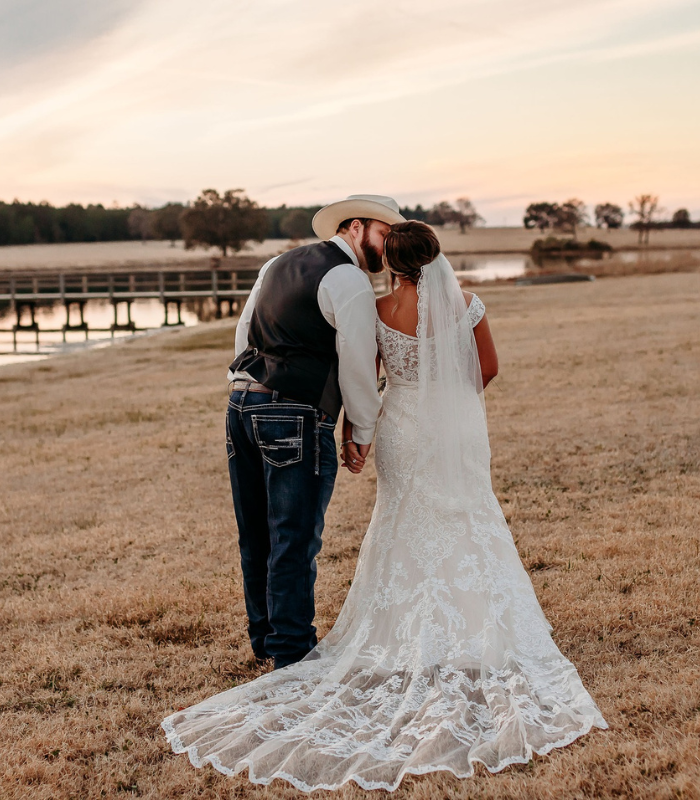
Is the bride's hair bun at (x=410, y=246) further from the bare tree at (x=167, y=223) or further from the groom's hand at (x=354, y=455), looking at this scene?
the bare tree at (x=167, y=223)

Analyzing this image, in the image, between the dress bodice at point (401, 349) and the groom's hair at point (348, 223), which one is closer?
the groom's hair at point (348, 223)

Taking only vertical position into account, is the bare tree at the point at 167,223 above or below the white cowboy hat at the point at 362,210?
above

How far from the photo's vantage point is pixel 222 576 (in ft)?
16.8

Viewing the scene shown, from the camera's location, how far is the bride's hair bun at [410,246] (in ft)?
11.3

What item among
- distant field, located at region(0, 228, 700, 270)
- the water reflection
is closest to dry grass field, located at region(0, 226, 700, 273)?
distant field, located at region(0, 228, 700, 270)

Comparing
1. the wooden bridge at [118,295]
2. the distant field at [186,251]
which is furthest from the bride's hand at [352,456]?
the distant field at [186,251]

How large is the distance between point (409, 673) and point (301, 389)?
4.21ft

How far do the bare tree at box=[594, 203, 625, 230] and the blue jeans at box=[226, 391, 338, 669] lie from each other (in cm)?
9037

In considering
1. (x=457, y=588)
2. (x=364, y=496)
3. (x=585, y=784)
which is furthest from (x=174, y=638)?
(x=364, y=496)

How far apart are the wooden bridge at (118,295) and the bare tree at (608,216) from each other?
46282 mm

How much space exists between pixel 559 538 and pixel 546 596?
972 millimetres

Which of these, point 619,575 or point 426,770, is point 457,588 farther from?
point 619,575

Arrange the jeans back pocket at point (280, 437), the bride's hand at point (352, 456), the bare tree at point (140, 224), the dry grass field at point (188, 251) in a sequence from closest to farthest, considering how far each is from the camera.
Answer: the jeans back pocket at point (280, 437)
the bride's hand at point (352, 456)
the dry grass field at point (188, 251)
the bare tree at point (140, 224)

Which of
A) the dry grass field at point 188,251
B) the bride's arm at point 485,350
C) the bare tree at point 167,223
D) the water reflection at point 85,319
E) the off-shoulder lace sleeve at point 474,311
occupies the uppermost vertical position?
the bare tree at point 167,223
